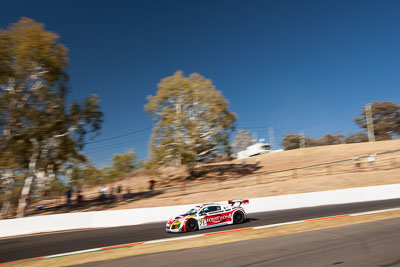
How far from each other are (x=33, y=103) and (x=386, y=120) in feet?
291

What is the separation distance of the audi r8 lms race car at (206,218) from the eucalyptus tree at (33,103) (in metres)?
17.7

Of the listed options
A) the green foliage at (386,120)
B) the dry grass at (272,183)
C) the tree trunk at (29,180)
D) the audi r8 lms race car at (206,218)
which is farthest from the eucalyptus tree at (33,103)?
the green foliage at (386,120)

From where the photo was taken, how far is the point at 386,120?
8419 centimetres

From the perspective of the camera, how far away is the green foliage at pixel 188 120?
116 ft

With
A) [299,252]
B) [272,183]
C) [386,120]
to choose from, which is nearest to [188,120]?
[272,183]

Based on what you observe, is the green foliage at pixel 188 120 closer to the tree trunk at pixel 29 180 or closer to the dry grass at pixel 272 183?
the dry grass at pixel 272 183

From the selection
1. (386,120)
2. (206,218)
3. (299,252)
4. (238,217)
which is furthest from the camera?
(386,120)

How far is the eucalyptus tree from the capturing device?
24.2 meters

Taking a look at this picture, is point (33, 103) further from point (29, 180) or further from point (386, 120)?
point (386, 120)

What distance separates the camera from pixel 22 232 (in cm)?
1686

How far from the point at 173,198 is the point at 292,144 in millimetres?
82439

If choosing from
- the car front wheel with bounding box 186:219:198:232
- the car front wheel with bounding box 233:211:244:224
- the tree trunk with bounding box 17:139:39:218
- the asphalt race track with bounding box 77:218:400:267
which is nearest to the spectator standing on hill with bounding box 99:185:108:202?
the tree trunk with bounding box 17:139:39:218

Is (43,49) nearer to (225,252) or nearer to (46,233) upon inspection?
(46,233)

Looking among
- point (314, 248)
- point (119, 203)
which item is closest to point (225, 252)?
point (314, 248)
